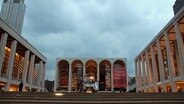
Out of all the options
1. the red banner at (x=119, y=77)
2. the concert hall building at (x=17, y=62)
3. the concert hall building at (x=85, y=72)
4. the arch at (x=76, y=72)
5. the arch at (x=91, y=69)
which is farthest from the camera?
the arch at (x=91, y=69)

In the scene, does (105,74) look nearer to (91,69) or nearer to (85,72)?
(91,69)

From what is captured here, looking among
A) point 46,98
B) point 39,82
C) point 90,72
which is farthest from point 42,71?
point 46,98

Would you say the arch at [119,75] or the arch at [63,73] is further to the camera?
the arch at [63,73]

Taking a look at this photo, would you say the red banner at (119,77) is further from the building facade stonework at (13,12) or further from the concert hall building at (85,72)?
the building facade stonework at (13,12)

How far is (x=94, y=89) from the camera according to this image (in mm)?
19750

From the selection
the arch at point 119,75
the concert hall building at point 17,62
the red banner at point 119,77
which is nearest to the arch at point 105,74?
the arch at point 119,75

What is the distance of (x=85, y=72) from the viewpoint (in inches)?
2298

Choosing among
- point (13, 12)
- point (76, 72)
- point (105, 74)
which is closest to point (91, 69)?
point (76, 72)

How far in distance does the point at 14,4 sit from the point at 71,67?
97907 millimetres

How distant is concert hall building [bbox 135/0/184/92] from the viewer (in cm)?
2612

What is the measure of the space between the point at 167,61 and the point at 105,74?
87.5ft

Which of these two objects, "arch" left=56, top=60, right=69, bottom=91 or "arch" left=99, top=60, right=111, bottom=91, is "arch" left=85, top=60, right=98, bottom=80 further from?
"arch" left=56, top=60, right=69, bottom=91

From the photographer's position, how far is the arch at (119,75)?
179ft

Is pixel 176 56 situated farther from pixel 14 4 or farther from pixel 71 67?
pixel 14 4
